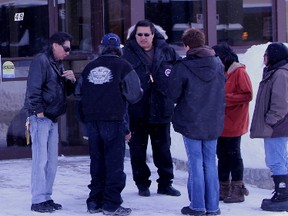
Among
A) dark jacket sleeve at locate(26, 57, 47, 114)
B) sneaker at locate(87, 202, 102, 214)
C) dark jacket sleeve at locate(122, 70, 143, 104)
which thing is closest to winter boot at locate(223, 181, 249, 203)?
sneaker at locate(87, 202, 102, 214)

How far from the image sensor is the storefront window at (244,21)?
37.0ft

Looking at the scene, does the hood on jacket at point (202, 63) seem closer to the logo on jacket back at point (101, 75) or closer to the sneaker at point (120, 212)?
the logo on jacket back at point (101, 75)

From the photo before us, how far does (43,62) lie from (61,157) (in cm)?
379

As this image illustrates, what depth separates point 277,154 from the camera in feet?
24.5

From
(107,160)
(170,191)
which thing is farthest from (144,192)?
(107,160)

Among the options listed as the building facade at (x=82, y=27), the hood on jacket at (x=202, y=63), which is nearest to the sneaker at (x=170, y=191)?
the hood on jacket at (x=202, y=63)

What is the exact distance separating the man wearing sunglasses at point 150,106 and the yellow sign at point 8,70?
291 cm

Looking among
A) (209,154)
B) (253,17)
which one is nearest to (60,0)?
(253,17)

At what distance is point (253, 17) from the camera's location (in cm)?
1147

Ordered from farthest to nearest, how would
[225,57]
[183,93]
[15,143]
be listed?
1. [15,143]
2. [225,57]
3. [183,93]

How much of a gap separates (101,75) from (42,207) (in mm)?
1440

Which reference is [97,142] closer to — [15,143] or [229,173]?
[229,173]

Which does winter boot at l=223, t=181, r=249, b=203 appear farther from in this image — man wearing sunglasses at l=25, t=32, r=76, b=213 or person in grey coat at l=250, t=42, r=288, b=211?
man wearing sunglasses at l=25, t=32, r=76, b=213

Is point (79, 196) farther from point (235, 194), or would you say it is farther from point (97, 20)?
point (97, 20)
